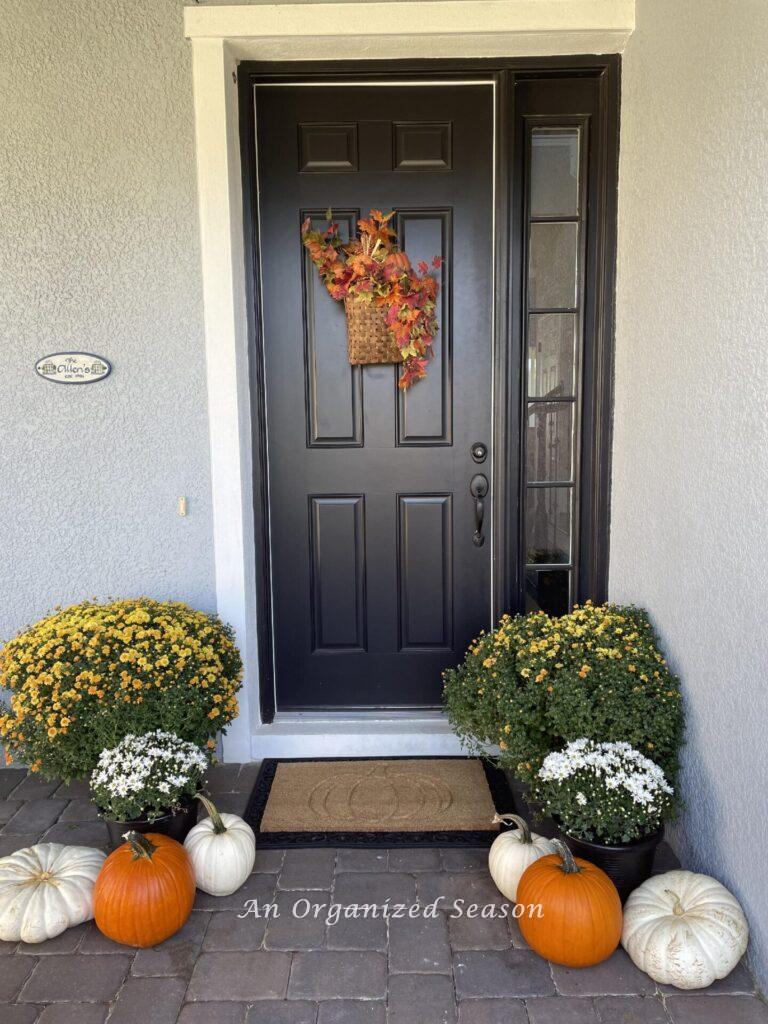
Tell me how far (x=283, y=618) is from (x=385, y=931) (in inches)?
53.4

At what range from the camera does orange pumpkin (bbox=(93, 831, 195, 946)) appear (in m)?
1.79

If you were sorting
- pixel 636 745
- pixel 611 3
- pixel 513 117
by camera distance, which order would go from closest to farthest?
pixel 636 745 < pixel 611 3 < pixel 513 117

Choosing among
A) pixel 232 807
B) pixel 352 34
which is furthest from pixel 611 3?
pixel 232 807

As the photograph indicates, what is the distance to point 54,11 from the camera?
2480mm

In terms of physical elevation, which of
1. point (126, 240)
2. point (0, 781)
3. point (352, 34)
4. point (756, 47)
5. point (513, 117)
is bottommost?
point (0, 781)

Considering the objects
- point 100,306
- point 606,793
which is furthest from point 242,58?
point 606,793

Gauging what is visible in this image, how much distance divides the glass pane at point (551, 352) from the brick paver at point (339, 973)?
1.79 metres

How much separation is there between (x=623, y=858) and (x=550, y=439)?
1.58 meters

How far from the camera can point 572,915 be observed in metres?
1.69

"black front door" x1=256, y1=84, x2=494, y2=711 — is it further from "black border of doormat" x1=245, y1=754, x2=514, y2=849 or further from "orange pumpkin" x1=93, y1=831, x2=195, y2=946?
"orange pumpkin" x1=93, y1=831, x2=195, y2=946

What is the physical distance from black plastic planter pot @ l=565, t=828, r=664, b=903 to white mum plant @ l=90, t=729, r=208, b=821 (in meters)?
1.16

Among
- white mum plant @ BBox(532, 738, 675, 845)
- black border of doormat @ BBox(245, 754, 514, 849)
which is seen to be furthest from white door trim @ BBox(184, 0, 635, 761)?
Result: white mum plant @ BBox(532, 738, 675, 845)

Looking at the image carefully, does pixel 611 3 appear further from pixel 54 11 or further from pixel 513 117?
pixel 54 11

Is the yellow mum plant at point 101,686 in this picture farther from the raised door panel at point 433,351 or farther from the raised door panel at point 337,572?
the raised door panel at point 433,351
